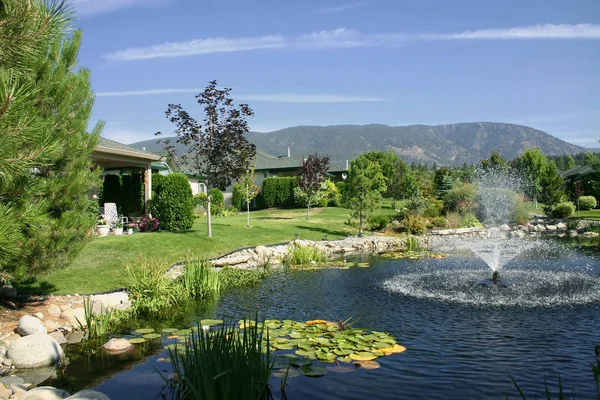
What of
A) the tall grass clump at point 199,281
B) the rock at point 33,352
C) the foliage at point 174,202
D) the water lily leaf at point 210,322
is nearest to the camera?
the rock at point 33,352

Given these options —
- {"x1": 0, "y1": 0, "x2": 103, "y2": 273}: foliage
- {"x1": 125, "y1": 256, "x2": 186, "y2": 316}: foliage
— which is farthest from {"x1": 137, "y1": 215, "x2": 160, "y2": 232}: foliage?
{"x1": 0, "y1": 0, "x2": 103, "y2": 273}: foliage

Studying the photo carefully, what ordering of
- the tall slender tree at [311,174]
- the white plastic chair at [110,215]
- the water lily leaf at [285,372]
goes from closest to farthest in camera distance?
the water lily leaf at [285,372], the white plastic chair at [110,215], the tall slender tree at [311,174]

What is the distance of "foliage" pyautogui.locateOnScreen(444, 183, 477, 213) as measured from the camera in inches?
1238

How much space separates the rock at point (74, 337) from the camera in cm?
841

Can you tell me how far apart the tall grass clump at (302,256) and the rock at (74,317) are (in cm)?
847

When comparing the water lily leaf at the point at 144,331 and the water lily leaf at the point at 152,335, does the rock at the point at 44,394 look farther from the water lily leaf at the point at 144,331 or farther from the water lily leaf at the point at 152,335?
the water lily leaf at the point at 144,331

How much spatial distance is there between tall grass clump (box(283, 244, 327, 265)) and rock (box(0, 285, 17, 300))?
8789 millimetres

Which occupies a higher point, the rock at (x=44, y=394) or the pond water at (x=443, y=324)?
the rock at (x=44, y=394)

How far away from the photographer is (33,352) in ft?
23.7

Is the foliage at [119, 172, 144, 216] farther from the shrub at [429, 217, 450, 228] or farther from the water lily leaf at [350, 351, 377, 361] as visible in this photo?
the shrub at [429, 217, 450, 228]

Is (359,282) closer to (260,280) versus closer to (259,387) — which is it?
(260,280)

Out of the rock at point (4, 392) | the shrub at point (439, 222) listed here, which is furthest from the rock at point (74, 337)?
the shrub at point (439, 222)

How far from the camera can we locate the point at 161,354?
7.66 metres

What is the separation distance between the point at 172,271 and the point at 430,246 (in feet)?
42.5
